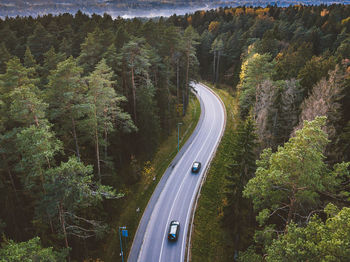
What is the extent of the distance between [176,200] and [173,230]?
571 cm

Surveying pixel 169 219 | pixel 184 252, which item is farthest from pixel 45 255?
pixel 169 219

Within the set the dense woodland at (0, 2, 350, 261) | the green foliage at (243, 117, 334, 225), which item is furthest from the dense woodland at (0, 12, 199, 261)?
the green foliage at (243, 117, 334, 225)

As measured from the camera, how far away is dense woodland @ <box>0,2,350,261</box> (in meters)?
14.2

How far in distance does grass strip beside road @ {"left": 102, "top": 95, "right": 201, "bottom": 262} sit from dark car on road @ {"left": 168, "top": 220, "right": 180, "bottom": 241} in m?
4.55

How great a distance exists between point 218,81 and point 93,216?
62.1m

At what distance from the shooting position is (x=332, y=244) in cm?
955

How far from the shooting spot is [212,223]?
3005cm

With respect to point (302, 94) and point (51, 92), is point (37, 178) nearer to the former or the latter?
point (51, 92)

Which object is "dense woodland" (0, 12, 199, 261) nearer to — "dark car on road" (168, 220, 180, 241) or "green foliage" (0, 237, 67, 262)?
"green foliage" (0, 237, 67, 262)

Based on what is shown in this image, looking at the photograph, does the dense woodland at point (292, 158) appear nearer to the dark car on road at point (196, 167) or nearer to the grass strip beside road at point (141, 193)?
the dark car on road at point (196, 167)

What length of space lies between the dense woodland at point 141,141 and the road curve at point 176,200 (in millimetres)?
4488

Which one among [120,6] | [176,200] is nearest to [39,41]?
[176,200]

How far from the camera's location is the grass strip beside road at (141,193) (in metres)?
27.4

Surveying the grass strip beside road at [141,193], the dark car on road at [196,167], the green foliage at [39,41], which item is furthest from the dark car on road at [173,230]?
the green foliage at [39,41]
